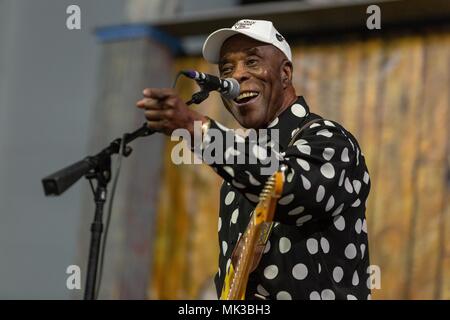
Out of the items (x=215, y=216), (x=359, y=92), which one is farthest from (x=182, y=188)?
(x=359, y=92)

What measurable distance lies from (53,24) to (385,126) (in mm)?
2658

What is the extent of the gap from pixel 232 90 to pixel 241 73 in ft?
0.64

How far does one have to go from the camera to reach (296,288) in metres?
2.87

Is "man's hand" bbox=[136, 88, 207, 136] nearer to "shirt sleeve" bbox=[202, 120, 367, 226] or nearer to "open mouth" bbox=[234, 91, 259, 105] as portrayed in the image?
"shirt sleeve" bbox=[202, 120, 367, 226]

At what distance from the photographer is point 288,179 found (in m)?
2.62

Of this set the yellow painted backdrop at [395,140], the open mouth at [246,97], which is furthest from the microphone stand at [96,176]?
the yellow painted backdrop at [395,140]

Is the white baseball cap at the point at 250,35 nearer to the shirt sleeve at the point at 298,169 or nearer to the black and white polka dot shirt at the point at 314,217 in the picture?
the black and white polka dot shirt at the point at 314,217

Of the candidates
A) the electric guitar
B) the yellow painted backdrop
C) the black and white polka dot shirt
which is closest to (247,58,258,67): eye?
the black and white polka dot shirt

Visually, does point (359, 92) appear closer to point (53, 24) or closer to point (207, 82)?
point (53, 24)

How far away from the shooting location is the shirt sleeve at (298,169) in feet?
8.60

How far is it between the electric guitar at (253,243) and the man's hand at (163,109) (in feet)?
1.04

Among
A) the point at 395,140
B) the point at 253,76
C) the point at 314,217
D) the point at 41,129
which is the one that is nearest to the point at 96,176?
the point at 253,76

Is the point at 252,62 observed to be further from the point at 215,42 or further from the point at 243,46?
the point at 215,42

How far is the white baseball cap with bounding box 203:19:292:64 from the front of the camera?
318 centimetres
